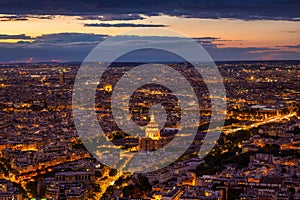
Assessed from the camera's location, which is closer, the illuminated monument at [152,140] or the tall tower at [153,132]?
the illuminated monument at [152,140]

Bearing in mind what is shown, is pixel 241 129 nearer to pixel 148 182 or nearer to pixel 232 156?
pixel 232 156

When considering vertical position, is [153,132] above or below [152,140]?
above

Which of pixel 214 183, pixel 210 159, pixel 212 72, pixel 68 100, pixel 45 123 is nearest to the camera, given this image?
pixel 214 183

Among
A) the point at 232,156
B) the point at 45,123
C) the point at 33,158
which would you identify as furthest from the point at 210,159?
the point at 45,123

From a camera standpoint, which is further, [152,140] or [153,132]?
[153,132]

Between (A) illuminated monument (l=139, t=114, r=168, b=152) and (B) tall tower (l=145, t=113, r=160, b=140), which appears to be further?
(B) tall tower (l=145, t=113, r=160, b=140)

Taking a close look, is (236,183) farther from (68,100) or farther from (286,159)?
(68,100)

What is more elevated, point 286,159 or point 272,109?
point 272,109

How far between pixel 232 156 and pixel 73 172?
5.56 m

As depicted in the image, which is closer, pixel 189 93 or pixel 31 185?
pixel 31 185

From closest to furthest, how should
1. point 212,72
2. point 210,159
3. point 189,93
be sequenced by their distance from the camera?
point 210,159
point 189,93
point 212,72

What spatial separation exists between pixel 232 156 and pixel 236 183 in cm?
420

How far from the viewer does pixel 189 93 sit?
49.8 metres

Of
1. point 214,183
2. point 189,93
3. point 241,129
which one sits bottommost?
point 214,183
